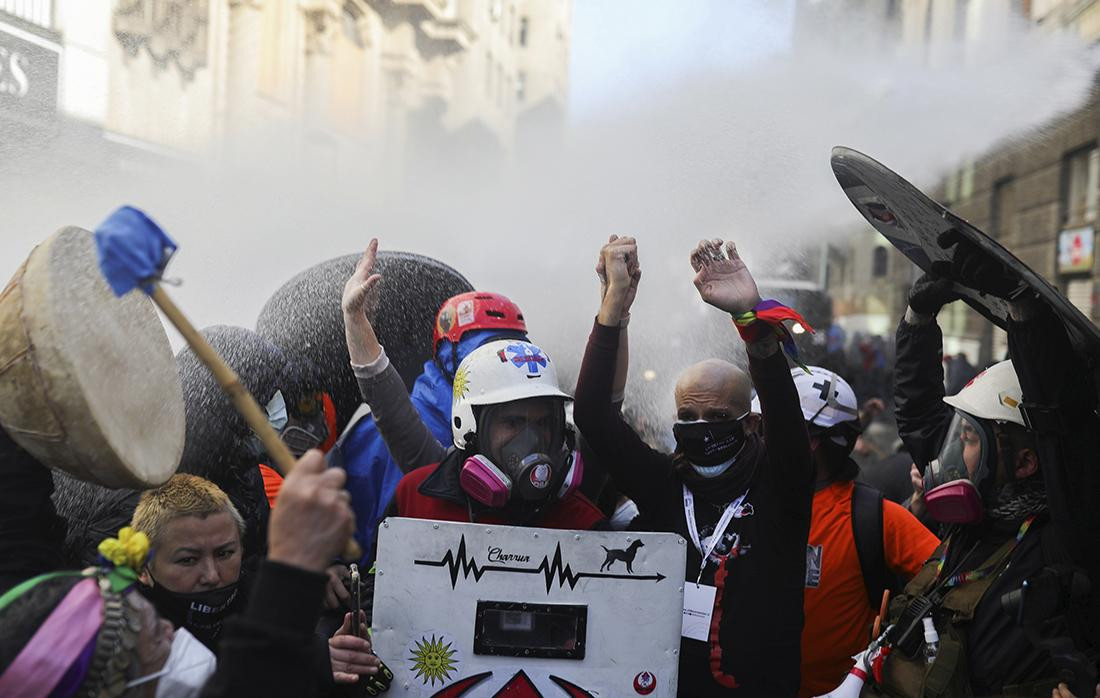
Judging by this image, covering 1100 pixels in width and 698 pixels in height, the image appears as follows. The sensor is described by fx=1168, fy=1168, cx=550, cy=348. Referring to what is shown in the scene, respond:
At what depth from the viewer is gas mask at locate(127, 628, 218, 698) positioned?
6.28 ft

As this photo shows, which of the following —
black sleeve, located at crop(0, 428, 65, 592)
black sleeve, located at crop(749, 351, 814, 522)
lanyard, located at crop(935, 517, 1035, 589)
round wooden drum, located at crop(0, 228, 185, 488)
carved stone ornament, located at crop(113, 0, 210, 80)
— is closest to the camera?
round wooden drum, located at crop(0, 228, 185, 488)

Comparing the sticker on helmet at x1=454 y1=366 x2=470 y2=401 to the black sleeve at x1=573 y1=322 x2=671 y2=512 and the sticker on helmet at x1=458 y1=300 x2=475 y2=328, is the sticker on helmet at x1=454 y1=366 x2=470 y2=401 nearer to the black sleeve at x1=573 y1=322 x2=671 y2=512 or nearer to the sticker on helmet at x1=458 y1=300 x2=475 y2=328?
the black sleeve at x1=573 y1=322 x2=671 y2=512

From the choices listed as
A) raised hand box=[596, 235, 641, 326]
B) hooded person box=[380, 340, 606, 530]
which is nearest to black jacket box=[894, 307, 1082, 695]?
hooded person box=[380, 340, 606, 530]

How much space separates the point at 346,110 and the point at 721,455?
9.64m

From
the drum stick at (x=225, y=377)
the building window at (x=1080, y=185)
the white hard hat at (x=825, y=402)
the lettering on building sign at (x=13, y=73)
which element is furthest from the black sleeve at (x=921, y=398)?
the building window at (x=1080, y=185)

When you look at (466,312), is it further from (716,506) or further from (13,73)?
(13,73)

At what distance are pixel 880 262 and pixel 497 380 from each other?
92.0 ft

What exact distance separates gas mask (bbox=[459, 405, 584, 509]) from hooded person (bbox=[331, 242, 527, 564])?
0.55 metres

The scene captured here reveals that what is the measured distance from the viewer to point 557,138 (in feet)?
29.9

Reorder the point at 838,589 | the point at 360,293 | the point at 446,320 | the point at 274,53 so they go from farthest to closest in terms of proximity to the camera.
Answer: the point at 274,53, the point at 446,320, the point at 360,293, the point at 838,589

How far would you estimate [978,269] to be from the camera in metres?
2.57

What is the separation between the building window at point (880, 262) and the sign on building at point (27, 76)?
→ 2183 cm

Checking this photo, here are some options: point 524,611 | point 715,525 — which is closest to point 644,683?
point 524,611

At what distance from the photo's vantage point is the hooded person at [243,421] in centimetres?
330
